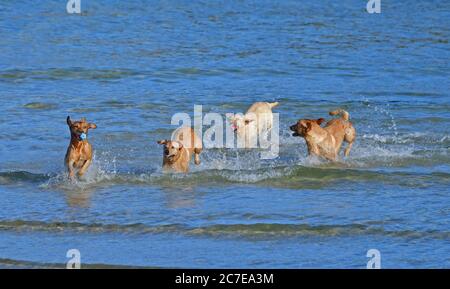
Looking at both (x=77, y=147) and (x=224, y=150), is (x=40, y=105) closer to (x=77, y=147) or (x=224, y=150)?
(x=224, y=150)

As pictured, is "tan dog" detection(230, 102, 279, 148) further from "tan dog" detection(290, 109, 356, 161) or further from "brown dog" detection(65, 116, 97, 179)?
"brown dog" detection(65, 116, 97, 179)

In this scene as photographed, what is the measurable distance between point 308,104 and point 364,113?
90 cm

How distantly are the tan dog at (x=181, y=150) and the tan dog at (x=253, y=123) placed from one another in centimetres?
112

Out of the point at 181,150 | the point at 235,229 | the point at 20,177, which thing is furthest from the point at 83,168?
the point at 235,229

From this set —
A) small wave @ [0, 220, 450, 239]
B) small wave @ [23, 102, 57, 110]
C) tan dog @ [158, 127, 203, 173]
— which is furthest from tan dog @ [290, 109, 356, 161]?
small wave @ [23, 102, 57, 110]

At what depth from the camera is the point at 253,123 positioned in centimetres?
1538

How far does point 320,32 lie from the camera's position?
24.1 meters

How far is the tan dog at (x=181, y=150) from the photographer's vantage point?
13.0 meters

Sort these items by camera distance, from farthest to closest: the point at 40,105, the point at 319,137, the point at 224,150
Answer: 1. the point at 40,105
2. the point at 224,150
3. the point at 319,137

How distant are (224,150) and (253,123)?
0.66 m

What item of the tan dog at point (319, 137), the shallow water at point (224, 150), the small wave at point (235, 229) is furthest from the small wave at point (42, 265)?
the tan dog at point (319, 137)

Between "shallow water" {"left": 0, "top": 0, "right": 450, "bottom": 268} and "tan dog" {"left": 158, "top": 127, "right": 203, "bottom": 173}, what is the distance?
196 mm

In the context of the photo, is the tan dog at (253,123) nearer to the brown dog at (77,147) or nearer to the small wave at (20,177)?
the brown dog at (77,147)
